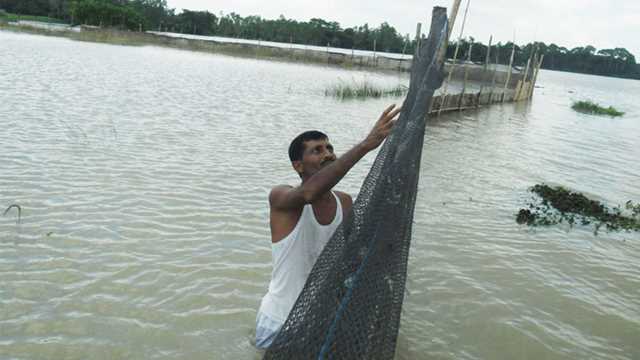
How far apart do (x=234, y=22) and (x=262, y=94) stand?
97518 mm

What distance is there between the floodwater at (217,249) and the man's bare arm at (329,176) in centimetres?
178

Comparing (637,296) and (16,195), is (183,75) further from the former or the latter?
(637,296)

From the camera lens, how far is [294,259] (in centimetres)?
242

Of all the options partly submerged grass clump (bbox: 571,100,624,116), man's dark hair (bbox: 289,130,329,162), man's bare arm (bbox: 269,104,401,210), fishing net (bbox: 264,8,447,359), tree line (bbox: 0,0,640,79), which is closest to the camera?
fishing net (bbox: 264,8,447,359)

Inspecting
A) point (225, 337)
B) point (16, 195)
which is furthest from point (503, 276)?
point (16, 195)

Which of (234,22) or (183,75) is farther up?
(234,22)

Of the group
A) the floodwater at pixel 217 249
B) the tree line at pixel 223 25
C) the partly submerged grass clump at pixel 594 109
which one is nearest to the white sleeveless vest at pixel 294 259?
the floodwater at pixel 217 249

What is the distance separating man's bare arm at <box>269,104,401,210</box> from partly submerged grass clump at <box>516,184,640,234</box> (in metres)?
5.47

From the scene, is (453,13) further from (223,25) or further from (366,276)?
(223,25)

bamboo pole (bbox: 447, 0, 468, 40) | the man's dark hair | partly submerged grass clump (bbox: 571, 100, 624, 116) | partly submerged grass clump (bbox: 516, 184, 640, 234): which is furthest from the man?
partly submerged grass clump (bbox: 571, 100, 624, 116)

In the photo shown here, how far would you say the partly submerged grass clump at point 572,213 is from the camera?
23.6 ft

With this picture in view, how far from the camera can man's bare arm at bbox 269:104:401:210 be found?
2.07 m

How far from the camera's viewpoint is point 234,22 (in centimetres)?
11112

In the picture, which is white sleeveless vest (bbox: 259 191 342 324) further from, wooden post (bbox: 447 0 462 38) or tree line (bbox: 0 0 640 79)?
tree line (bbox: 0 0 640 79)
